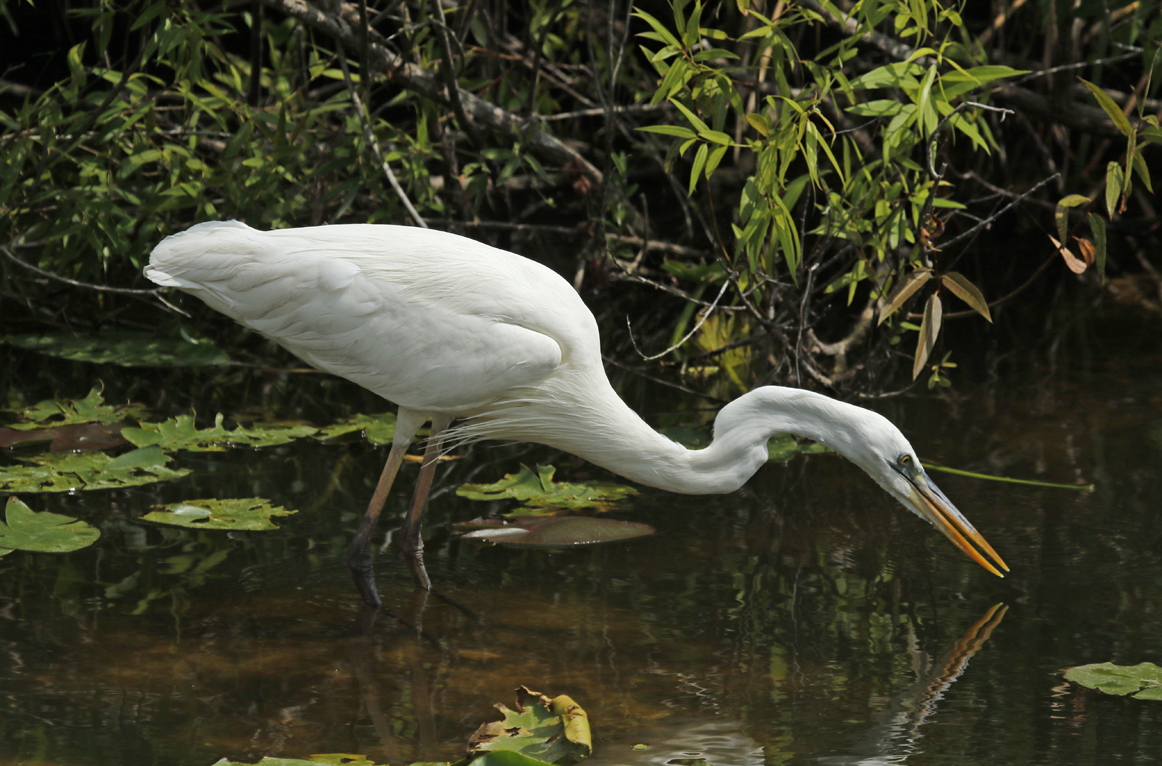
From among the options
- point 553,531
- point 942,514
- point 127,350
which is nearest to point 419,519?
point 553,531

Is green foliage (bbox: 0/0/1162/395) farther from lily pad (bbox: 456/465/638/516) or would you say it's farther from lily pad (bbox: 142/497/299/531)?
lily pad (bbox: 142/497/299/531)

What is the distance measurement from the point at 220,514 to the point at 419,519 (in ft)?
2.47

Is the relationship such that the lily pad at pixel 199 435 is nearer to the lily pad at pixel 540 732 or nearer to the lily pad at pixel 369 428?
the lily pad at pixel 369 428

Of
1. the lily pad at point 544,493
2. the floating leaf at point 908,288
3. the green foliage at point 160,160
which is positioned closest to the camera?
the floating leaf at point 908,288

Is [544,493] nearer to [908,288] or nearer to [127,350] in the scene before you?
[908,288]

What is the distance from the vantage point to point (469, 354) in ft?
11.6

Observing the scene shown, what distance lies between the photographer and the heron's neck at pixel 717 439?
3445 millimetres

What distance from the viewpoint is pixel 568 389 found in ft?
12.1

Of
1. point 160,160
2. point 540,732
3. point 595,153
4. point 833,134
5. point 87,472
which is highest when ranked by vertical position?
point 595,153

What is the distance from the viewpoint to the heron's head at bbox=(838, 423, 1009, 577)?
132 inches

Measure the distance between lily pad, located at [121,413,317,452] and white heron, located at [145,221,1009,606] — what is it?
39.6 inches

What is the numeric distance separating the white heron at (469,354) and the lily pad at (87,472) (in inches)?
34.9

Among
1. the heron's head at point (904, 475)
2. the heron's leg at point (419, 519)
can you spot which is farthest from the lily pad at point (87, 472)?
the heron's head at point (904, 475)

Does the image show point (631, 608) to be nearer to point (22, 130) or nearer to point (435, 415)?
point (435, 415)
